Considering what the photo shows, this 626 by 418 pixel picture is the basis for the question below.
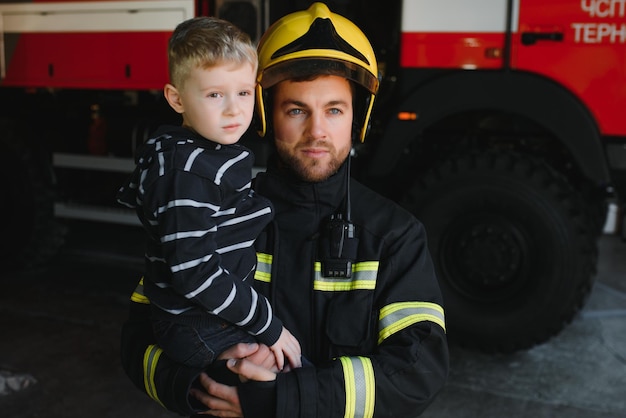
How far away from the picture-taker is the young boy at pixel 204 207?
4.71 ft

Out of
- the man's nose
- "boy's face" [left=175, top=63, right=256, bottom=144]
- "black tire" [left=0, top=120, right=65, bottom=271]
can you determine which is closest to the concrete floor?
"black tire" [left=0, top=120, right=65, bottom=271]

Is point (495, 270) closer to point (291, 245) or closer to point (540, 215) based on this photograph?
point (540, 215)

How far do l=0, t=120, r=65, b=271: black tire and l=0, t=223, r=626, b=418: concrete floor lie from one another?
0.17 metres

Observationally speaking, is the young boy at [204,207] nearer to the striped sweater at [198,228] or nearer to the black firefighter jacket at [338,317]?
the striped sweater at [198,228]

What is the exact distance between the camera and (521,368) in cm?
371

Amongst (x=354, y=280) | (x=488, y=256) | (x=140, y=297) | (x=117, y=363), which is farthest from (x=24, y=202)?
(x=354, y=280)

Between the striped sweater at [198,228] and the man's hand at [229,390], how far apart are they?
0.09 m

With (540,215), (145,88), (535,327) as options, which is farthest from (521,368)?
(145,88)

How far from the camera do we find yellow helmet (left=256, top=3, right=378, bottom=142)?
5.60 ft

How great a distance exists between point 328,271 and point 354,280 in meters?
0.07

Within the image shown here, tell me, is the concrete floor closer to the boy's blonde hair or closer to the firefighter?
the firefighter

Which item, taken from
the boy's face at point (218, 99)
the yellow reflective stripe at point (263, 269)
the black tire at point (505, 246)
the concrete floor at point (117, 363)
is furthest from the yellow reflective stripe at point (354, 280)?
the black tire at point (505, 246)

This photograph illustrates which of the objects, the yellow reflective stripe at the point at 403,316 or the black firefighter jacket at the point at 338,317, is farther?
the yellow reflective stripe at the point at 403,316

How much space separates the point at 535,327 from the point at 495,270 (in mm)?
371
